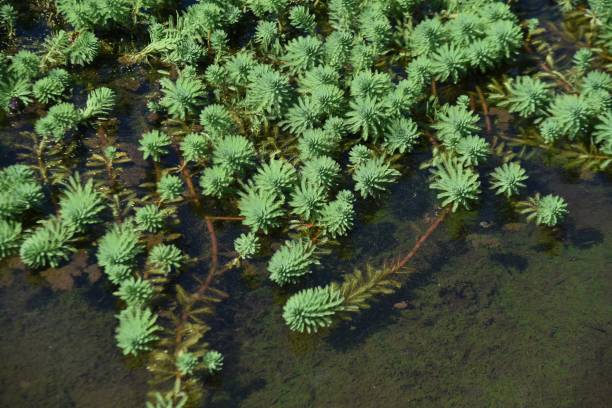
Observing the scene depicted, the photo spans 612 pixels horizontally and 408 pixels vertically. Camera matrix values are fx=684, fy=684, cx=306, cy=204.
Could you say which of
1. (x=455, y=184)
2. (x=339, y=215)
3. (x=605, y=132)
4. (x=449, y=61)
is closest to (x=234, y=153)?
(x=339, y=215)

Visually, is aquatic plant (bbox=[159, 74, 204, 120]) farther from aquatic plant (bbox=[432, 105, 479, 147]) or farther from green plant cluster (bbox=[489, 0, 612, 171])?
green plant cluster (bbox=[489, 0, 612, 171])

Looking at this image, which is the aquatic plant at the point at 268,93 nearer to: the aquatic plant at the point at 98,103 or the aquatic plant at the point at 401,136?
the aquatic plant at the point at 401,136

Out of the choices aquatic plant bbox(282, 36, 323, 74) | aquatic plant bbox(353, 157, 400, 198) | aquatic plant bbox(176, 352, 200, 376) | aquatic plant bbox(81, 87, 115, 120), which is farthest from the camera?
aquatic plant bbox(282, 36, 323, 74)

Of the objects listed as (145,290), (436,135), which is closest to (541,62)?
(436,135)

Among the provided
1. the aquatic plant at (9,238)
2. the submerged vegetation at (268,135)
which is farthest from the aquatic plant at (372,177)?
the aquatic plant at (9,238)

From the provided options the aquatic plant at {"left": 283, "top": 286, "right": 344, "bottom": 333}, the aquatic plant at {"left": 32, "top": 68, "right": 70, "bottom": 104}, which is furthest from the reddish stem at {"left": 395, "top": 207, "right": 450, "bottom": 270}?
the aquatic plant at {"left": 32, "top": 68, "right": 70, "bottom": 104}

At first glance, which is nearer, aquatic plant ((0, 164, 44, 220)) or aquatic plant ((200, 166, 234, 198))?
aquatic plant ((0, 164, 44, 220))

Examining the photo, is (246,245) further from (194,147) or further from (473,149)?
(473,149)
